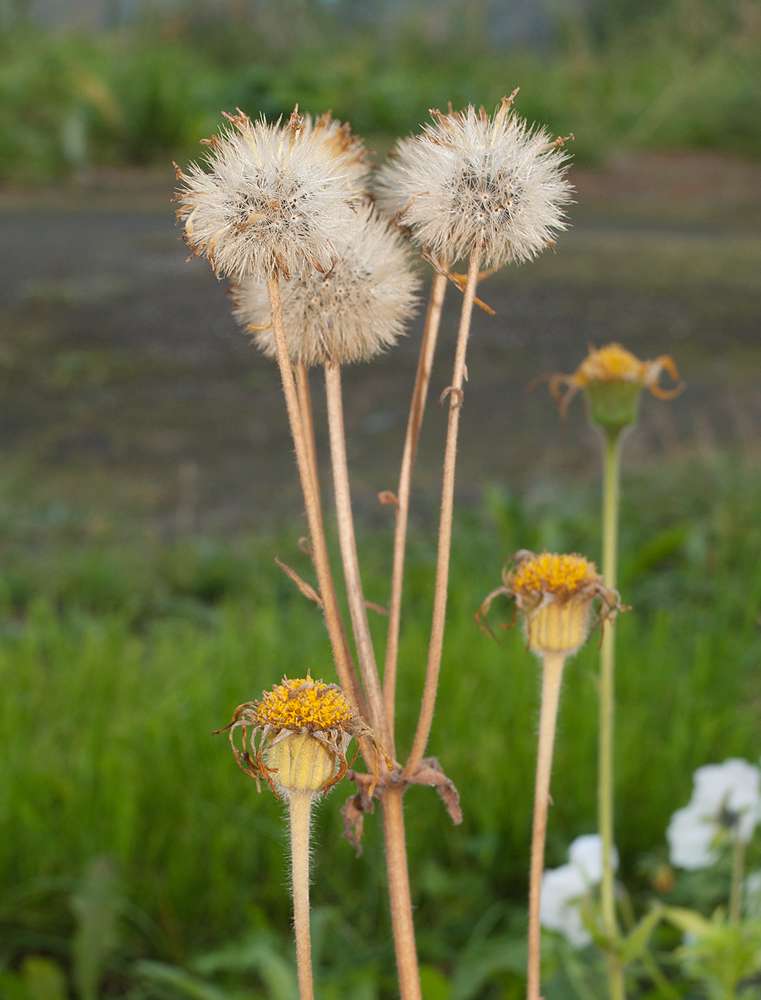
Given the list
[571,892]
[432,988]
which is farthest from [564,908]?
[432,988]

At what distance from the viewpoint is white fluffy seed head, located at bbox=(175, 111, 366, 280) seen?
12.5 inches

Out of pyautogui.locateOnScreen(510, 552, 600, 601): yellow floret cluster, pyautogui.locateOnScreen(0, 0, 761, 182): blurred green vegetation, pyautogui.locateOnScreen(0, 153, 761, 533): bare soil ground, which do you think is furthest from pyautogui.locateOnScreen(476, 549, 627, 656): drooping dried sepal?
pyautogui.locateOnScreen(0, 0, 761, 182): blurred green vegetation

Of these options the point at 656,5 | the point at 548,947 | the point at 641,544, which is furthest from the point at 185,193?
the point at 656,5

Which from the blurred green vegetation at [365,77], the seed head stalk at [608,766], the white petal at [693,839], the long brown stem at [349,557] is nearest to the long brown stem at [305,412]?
the long brown stem at [349,557]

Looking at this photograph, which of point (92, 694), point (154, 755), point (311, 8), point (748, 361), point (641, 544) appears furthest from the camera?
point (311, 8)

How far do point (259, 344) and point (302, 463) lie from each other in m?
0.10

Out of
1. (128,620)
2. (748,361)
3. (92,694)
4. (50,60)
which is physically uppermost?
(50,60)

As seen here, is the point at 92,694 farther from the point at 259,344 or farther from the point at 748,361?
the point at 748,361

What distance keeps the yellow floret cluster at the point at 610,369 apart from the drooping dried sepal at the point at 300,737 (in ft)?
1.58

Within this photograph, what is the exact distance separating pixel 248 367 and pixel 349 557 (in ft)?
12.1

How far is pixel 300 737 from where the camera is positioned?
0.32m

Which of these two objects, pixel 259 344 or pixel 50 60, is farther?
pixel 50 60

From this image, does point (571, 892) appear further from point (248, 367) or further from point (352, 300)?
point (248, 367)

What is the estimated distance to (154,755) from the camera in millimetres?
1441
